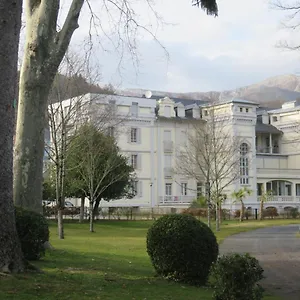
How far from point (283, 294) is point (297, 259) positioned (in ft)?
26.3

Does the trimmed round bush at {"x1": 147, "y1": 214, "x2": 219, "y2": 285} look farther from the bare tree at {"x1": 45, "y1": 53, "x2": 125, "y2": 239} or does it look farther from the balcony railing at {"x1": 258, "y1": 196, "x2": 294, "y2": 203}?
the balcony railing at {"x1": 258, "y1": 196, "x2": 294, "y2": 203}

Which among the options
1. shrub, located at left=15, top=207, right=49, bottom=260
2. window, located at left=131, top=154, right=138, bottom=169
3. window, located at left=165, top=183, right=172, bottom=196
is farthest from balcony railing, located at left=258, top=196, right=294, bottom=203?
shrub, located at left=15, top=207, right=49, bottom=260

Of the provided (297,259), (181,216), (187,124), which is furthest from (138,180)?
(181,216)

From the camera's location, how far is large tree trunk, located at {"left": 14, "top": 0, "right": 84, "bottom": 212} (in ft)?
42.8

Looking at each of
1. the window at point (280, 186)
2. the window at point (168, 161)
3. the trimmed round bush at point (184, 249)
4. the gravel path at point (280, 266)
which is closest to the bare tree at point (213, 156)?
the window at point (168, 161)

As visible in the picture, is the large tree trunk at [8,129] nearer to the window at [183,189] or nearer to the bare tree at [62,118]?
the bare tree at [62,118]

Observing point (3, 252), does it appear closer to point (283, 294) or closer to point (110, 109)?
point (283, 294)

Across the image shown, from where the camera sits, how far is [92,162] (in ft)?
116

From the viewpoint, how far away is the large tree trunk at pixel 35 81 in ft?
42.8

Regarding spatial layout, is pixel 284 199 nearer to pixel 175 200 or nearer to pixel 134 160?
pixel 175 200

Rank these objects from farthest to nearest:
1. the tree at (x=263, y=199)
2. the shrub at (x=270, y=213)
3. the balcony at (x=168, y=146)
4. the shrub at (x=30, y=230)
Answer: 1. the balcony at (x=168, y=146)
2. the shrub at (x=270, y=213)
3. the tree at (x=263, y=199)
4. the shrub at (x=30, y=230)

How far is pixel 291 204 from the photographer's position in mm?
67312

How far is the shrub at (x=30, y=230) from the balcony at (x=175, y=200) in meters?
50.7

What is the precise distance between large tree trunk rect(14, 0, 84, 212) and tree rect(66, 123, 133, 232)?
16315mm
